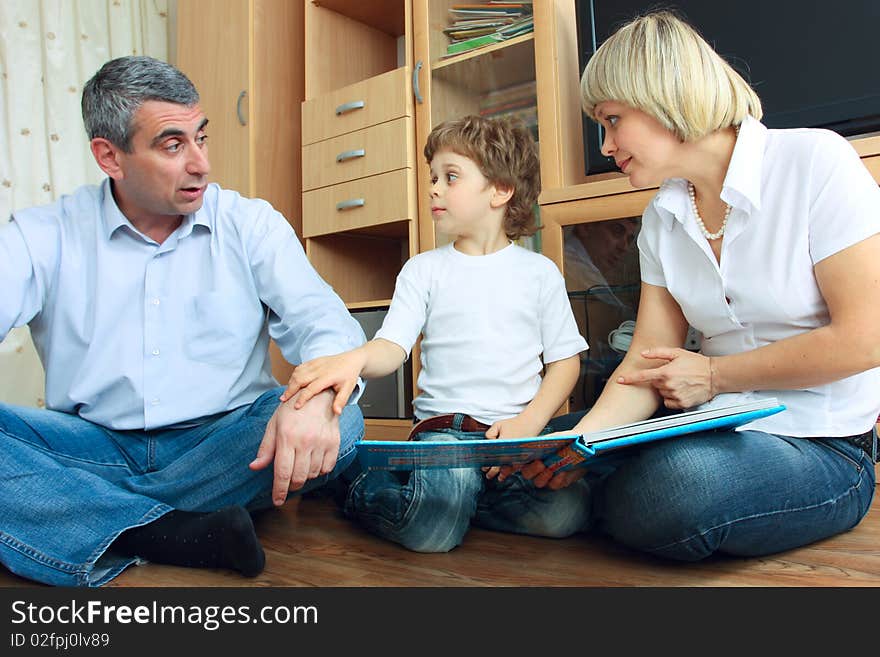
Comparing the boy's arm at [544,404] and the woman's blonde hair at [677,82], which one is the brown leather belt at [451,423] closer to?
the boy's arm at [544,404]

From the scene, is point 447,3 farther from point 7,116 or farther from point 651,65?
point 7,116

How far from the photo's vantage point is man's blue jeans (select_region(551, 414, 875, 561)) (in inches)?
37.1

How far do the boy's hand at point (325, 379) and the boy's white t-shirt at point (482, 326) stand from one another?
322 mm

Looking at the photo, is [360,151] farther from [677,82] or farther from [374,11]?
[677,82]

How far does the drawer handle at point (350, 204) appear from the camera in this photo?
2.31 meters

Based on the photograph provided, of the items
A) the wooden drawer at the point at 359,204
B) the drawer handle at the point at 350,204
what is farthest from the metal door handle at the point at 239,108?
the drawer handle at the point at 350,204

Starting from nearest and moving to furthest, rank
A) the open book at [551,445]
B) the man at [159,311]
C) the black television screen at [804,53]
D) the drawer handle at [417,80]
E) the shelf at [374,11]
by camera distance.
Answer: the open book at [551,445], the man at [159,311], the black television screen at [804,53], the drawer handle at [417,80], the shelf at [374,11]

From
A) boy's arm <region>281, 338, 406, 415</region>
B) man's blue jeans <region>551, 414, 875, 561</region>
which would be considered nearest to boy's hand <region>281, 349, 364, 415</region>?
boy's arm <region>281, 338, 406, 415</region>

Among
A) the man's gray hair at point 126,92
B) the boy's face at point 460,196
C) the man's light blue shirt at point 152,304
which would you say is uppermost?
the man's gray hair at point 126,92

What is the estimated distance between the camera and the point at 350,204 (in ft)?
7.64

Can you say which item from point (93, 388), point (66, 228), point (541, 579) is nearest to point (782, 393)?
point (541, 579)

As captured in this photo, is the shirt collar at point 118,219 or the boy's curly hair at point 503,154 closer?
the shirt collar at point 118,219

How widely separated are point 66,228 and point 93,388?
0.98 ft

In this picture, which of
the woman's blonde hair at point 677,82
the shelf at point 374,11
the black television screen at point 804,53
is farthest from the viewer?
the shelf at point 374,11
